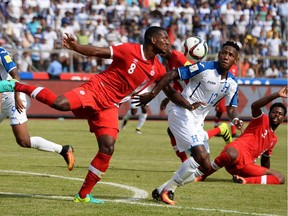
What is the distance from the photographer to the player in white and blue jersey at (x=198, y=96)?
11367 mm

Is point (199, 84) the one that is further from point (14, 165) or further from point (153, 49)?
point (14, 165)

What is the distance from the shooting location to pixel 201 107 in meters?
12.1

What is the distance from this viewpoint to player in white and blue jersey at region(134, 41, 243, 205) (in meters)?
11.4

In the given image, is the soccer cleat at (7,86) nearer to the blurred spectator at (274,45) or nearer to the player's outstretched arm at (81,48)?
the player's outstretched arm at (81,48)

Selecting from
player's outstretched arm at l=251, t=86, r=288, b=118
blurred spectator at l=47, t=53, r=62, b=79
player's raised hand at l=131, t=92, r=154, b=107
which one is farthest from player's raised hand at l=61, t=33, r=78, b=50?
blurred spectator at l=47, t=53, r=62, b=79

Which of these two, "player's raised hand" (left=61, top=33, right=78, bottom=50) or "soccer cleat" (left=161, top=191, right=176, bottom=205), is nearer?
"player's raised hand" (left=61, top=33, right=78, bottom=50)

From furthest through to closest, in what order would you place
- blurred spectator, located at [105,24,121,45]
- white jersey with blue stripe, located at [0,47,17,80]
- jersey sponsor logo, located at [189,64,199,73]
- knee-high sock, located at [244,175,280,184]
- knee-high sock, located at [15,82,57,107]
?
blurred spectator, located at [105,24,121,45], knee-high sock, located at [244,175,280,184], white jersey with blue stripe, located at [0,47,17,80], jersey sponsor logo, located at [189,64,199,73], knee-high sock, located at [15,82,57,107]

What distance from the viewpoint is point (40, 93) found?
10.2 meters

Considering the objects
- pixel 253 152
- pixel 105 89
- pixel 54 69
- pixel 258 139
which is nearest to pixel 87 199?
pixel 105 89

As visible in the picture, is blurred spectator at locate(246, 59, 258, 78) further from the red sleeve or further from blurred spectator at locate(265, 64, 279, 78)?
the red sleeve

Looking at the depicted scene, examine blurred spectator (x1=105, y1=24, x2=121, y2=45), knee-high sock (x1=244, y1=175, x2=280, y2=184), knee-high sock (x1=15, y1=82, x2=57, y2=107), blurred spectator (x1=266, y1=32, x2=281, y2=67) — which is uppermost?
knee-high sock (x1=15, y1=82, x2=57, y2=107)

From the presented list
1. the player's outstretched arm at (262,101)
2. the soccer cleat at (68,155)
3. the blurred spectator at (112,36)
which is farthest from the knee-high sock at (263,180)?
the blurred spectator at (112,36)

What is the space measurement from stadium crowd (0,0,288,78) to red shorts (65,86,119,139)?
1954 centimetres

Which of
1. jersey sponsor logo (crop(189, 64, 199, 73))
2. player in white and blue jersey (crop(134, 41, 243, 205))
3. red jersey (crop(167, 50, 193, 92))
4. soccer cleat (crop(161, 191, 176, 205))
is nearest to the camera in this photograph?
soccer cleat (crop(161, 191, 176, 205))
